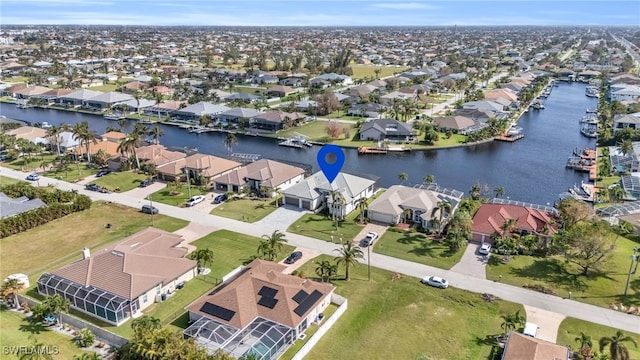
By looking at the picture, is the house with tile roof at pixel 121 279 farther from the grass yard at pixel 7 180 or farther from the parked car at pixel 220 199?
the grass yard at pixel 7 180

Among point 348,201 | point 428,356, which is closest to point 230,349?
point 428,356

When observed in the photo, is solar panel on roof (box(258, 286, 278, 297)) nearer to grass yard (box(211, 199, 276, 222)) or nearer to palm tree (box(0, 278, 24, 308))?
grass yard (box(211, 199, 276, 222))

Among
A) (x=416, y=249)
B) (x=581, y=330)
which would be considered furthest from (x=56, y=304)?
(x=581, y=330)

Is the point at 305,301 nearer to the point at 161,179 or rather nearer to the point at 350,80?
the point at 161,179

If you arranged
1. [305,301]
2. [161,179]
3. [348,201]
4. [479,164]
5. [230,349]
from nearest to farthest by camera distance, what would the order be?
[230,349], [305,301], [348,201], [161,179], [479,164]

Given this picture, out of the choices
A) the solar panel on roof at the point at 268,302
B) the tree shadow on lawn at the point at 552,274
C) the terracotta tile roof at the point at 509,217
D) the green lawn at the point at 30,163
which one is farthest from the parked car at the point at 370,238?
the green lawn at the point at 30,163

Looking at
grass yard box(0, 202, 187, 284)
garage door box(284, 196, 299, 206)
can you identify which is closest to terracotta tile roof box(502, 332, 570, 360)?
garage door box(284, 196, 299, 206)
